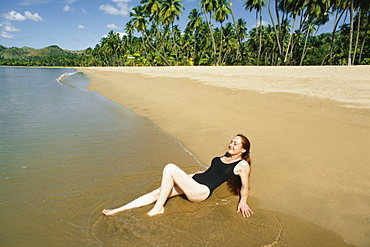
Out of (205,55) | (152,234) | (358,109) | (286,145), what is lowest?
(152,234)

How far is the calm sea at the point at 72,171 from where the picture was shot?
2.50 meters

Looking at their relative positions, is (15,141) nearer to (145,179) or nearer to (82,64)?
(145,179)

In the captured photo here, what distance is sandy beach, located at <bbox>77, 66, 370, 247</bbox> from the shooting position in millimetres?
2611

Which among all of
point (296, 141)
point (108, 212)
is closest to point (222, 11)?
point (296, 141)

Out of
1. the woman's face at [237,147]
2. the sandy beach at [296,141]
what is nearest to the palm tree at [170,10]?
the sandy beach at [296,141]

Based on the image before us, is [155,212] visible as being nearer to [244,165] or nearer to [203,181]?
[203,181]

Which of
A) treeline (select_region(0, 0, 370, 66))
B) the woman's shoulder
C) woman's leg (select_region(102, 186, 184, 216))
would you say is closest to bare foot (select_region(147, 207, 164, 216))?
woman's leg (select_region(102, 186, 184, 216))

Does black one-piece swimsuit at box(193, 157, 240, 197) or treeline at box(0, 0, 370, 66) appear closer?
black one-piece swimsuit at box(193, 157, 240, 197)

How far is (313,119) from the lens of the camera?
5.23 meters

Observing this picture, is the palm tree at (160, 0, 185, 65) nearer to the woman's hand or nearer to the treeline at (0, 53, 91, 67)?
the woman's hand

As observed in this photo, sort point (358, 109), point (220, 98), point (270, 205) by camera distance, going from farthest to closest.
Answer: point (220, 98)
point (358, 109)
point (270, 205)

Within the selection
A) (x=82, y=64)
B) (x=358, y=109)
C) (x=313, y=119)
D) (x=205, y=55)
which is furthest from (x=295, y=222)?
(x=82, y=64)

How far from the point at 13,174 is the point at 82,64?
125 m

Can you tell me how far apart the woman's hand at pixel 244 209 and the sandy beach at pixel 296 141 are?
83 millimetres
